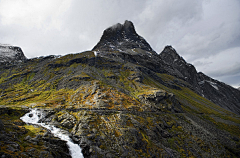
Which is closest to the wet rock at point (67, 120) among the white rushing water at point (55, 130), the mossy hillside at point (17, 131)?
the white rushing water at point (55, 130)

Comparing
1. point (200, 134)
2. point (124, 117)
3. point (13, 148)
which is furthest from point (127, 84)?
point (13, 148)

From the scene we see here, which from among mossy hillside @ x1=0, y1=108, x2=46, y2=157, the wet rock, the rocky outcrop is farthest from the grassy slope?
mossy hillside @ x1=0, y1=108, x2=46, y2=157

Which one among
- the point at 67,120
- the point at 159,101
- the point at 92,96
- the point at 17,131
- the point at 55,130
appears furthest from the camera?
the point at 159,101

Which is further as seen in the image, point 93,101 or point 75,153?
point 93,101

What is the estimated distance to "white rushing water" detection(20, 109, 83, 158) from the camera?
38241mm

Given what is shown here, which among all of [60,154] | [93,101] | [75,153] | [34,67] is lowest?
[75,153]

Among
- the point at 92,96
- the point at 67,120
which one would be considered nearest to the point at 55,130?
the point at 67,120

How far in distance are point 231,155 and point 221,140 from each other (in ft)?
32.0

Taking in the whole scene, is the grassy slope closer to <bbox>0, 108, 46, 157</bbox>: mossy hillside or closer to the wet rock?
the wet rock

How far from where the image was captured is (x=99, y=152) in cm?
4125

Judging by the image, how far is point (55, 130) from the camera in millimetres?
48000

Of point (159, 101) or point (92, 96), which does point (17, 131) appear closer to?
point (92, 96)

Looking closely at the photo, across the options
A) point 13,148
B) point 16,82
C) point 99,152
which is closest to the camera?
point 13,148

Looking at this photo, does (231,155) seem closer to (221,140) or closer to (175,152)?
(221,140)
